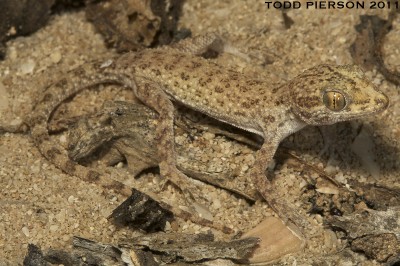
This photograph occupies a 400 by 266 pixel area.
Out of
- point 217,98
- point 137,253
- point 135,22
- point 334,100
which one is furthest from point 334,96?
point 135,22

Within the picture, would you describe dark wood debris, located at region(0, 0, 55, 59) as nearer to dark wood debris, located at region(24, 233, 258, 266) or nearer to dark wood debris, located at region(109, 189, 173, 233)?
dark wood debris, located at region(109, 189, 173, 233)

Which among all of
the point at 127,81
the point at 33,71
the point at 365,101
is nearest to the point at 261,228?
the point at 365,101

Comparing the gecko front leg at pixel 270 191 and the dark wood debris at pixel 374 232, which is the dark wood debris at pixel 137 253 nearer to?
the gecko front leg at pixel 270 191

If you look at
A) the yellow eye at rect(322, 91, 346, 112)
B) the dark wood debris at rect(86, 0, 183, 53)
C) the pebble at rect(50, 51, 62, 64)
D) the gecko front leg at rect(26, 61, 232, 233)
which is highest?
the dark wood debris at rect(86, 0, 183, 53)

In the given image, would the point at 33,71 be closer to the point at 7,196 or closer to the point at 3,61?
the point at 3,61

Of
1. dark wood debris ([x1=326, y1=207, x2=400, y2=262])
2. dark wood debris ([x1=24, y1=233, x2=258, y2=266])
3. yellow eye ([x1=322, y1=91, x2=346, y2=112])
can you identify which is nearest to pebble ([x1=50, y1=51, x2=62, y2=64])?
dark wood debris ([x1=24, y1=233, x2=258, y2=266])

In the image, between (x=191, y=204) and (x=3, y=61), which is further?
(x=3, y=61)

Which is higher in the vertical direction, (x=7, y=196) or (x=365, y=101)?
(x=365, y=101)

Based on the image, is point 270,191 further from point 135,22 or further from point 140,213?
point 135,22
